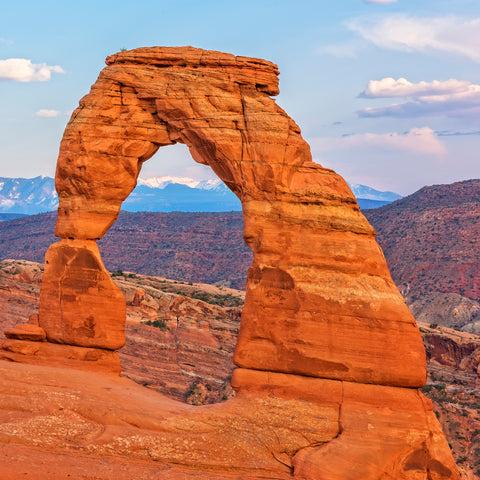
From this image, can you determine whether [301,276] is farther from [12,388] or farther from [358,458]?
[12,388]

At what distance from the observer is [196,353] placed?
118 ft

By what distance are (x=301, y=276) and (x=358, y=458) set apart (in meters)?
4.88

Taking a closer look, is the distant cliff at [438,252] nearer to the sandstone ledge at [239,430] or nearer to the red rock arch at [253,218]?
the red rock arch at [253,218]

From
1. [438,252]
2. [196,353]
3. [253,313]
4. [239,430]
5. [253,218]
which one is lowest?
[196,353]

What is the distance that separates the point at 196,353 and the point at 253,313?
1876 centimetres

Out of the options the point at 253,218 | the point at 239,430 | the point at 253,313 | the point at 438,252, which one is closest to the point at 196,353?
the point at 253,313

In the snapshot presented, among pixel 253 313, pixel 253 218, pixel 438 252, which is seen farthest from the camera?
pixel 438 252

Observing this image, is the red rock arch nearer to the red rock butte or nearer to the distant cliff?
the red rock butte

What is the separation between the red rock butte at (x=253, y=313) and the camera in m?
15.9

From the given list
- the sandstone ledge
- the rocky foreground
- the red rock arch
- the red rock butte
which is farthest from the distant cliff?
the sandstone ledge

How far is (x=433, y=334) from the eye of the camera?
40.8 m

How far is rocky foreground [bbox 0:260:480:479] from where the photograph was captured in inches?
1255

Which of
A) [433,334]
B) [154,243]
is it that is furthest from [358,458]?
[154,243]

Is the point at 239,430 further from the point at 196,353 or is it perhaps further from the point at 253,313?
the point at 196,353
